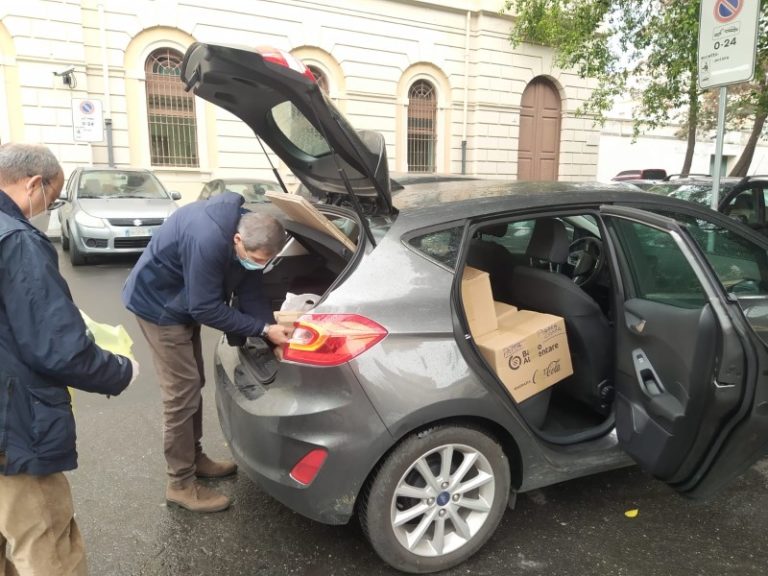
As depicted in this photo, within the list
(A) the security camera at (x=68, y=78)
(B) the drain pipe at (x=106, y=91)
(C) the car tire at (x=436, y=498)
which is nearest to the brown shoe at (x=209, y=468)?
(C) the car tire at (x=436, y=498)

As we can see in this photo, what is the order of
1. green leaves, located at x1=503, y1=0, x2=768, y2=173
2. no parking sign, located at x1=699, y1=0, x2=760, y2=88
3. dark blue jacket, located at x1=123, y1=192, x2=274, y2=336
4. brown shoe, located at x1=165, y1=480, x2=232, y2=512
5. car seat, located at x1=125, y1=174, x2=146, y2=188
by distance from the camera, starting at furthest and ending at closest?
car seat, located at x1=125, y1=174, x2=146, y2=188
green leaves, located at x1=503, y1=0, x2=768, y2=173
no parking sign, located at x1=699, y1=0, x2=760, y2=88
brown shoe, located at x1=165, y1=480, x2=232, y2=512
dark blue jacket, located at x1=123, y1=192, x2=274, y2=336

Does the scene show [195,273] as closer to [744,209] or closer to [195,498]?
[195,498]

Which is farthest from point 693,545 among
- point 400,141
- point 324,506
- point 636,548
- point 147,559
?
point 400,141

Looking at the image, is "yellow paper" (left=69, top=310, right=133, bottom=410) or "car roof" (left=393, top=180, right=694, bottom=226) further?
"car roof" (left=393, top=180, right=694, bottom=226)

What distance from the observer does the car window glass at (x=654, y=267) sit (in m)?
2.47

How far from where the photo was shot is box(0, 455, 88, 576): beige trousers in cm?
174

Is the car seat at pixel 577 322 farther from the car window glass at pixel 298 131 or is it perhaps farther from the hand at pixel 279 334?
the hand at pixel 279 334

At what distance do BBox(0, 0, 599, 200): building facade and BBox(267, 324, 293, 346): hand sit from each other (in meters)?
8.71

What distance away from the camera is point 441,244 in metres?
2.35

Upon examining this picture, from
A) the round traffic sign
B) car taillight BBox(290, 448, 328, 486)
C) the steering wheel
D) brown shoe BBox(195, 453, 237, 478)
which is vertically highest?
the round traffic sign

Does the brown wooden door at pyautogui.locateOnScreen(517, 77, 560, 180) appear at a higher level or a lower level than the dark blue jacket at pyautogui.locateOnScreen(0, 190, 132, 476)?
higher

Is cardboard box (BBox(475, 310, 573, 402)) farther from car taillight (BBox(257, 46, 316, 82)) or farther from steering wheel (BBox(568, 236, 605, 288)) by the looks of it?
car taillight (BBox(257, 46, 316, 82))

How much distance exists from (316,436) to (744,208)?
4769 millimetres

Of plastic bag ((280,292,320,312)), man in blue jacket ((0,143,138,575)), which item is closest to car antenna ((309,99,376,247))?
plastic bag ((280,292,320,312))
